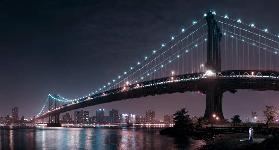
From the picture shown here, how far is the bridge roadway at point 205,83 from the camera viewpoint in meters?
77.8

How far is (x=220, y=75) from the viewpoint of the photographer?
3066 inches

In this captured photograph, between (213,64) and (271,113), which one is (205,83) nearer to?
(213,64)

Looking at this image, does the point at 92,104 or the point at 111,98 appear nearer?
the point at 111,98

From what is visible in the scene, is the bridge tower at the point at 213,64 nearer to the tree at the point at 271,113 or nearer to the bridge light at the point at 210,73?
the bridge light at the point at 210,73

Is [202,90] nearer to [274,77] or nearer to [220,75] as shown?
[220,75]

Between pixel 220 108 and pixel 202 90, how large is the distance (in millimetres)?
6808

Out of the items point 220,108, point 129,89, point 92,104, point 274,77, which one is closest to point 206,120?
point 220,108

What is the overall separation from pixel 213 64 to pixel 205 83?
3333 millimetres

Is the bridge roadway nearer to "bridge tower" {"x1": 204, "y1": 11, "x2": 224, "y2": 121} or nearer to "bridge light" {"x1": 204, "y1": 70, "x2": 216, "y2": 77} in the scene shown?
"bridge light" {"x1": 204, "y1": 70, "x2": 216, "y2": 77}

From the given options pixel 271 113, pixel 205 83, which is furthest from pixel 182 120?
pixel 271 113

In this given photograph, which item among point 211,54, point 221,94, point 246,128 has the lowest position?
point 246,128

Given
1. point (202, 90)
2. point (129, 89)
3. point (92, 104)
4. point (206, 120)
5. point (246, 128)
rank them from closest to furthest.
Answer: point (246, 128) < point (206, 120) < point (202, 90) < point (129, 89) < point (92, 104)

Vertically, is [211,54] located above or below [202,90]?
above

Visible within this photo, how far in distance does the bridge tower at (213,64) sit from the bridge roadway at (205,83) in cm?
86
